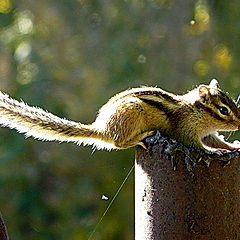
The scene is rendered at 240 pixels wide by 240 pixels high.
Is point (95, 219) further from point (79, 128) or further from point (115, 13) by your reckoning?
point (79, 128)

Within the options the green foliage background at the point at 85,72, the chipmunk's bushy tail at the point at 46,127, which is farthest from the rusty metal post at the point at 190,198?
the green foliage background at the point at 85,72

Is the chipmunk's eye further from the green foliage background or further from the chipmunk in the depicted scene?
the green foliage background

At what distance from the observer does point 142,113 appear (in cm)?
127

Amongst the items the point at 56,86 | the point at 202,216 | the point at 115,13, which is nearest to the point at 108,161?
the point at 56,86

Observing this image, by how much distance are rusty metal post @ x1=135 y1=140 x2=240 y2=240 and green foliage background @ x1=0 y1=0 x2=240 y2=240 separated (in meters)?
2.14

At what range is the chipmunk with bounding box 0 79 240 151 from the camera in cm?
125

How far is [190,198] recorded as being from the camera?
105 cm

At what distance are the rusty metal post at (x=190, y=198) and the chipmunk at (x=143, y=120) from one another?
0.48ft

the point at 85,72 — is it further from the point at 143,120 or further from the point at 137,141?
the point at 137,141

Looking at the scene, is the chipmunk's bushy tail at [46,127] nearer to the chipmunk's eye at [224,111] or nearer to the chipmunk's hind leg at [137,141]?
the chipmunk's hind leg at [137,141]

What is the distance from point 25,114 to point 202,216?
1.35 ft

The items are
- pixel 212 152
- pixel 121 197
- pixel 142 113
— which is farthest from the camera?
pixel 121 197

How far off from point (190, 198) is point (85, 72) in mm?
2386

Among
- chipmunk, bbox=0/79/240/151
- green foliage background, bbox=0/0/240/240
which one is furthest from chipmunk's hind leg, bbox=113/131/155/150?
green foliage background, bbox=0/0/240/240
